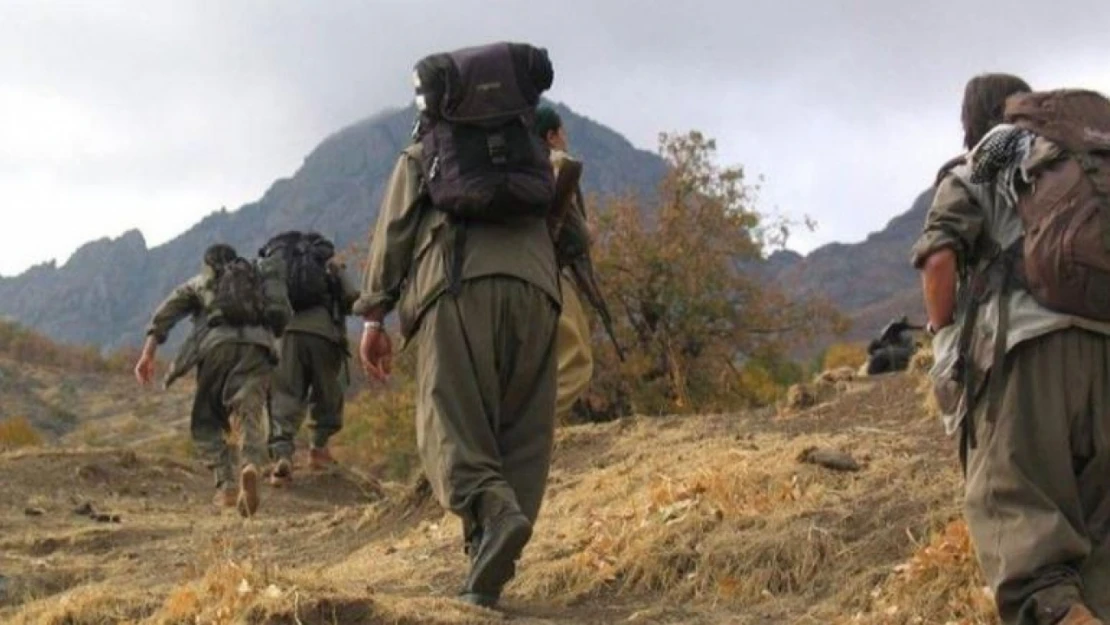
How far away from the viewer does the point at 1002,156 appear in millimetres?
4980

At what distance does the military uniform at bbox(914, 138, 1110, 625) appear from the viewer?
4715 millimetres

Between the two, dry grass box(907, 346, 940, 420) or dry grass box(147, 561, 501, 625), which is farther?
dry grass box(907, 346, 940, 420)

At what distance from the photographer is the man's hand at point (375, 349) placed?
21.0 feet

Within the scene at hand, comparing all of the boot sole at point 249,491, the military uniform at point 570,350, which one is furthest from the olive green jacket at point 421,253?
the boot sole at point 249,491

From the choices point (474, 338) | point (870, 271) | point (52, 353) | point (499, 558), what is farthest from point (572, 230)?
point (870, 271)

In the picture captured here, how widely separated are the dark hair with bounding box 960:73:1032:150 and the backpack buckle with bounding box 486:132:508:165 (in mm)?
1683

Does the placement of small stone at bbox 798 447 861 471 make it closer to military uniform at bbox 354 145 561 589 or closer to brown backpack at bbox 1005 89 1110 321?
military uniform at bbox 354 145 561 589

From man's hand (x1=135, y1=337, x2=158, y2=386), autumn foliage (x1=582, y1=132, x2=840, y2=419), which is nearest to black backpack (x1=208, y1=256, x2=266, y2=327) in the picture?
man's hand (x1=135, y1=337, x2=158, y2=386)

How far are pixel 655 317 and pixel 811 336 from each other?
4320mm

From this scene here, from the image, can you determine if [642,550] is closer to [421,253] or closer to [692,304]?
[421,253]

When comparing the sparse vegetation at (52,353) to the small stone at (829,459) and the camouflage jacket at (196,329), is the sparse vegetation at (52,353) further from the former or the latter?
the small stone at (829,459)

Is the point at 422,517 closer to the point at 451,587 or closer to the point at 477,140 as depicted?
the point at 451,587

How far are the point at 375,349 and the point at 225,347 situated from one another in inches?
244

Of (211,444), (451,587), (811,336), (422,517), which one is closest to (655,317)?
(811,336)
